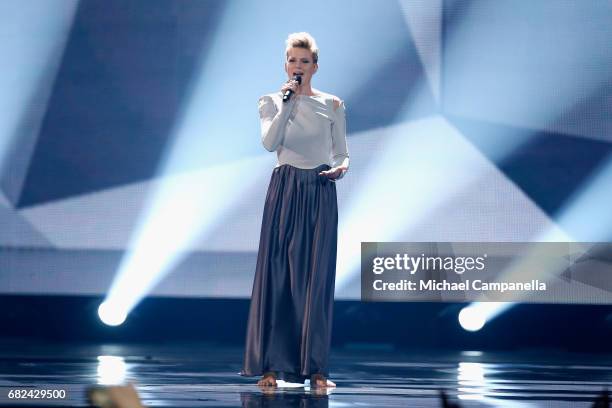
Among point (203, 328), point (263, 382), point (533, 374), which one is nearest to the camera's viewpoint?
point (263, 382)

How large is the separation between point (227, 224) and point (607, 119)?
210 centimetres

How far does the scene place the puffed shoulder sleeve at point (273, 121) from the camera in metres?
3.25

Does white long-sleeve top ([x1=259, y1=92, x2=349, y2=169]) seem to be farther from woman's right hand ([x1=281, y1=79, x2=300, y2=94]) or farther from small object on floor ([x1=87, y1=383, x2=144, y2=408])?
small object on floor ([x1=87, y1=383, x2=144, y2=408])

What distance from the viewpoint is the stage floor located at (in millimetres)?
2955

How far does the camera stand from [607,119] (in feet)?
17.2

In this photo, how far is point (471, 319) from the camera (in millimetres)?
5531

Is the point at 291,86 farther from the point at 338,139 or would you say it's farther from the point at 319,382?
the point at 319,382

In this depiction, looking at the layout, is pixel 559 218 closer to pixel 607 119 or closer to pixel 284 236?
pixel 607 119

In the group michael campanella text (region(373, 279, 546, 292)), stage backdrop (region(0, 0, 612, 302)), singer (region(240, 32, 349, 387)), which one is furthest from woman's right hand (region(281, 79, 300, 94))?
michael campanella text (region(373, 279, 546, 292))

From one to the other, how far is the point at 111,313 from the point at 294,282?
248 centimetres

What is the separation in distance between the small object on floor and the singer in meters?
1.34

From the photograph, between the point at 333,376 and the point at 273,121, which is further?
the point at 333,376

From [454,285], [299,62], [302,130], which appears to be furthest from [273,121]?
[454,285]

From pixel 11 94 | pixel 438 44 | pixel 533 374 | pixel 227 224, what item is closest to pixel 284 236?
pixel 533 374
